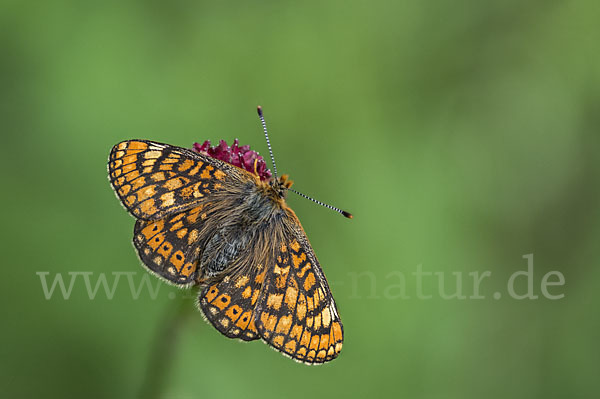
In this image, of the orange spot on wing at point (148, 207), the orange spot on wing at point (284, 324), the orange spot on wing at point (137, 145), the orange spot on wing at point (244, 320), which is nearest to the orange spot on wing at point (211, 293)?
the orange spot on wing at point (244, 320)

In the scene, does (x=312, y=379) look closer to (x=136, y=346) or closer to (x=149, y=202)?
(x=136, y=346)

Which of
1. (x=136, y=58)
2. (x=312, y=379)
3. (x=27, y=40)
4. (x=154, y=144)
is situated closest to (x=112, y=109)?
(x=136, y=58)

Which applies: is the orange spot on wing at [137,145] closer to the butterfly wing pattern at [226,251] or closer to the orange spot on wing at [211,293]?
the butterfly wing pattern at [226,251]

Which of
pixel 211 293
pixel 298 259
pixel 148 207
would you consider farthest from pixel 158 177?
pixel 298 259

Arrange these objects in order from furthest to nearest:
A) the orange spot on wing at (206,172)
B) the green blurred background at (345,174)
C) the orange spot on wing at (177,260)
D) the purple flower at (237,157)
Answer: the green blurred background at (345,174) < the purple flower at (237,157) < the orange spot on wing at (206,172) < the orange spot on wing at (177,260)

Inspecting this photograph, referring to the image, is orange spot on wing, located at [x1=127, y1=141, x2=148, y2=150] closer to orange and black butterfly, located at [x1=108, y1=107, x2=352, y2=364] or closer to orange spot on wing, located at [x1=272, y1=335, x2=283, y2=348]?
orange and black butterfly, located at [x1=108, y1=107, x2=352, y2=364]

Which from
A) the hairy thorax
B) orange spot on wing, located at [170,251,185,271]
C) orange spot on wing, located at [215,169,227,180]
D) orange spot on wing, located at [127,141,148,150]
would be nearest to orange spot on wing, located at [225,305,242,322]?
the hairy thorax
